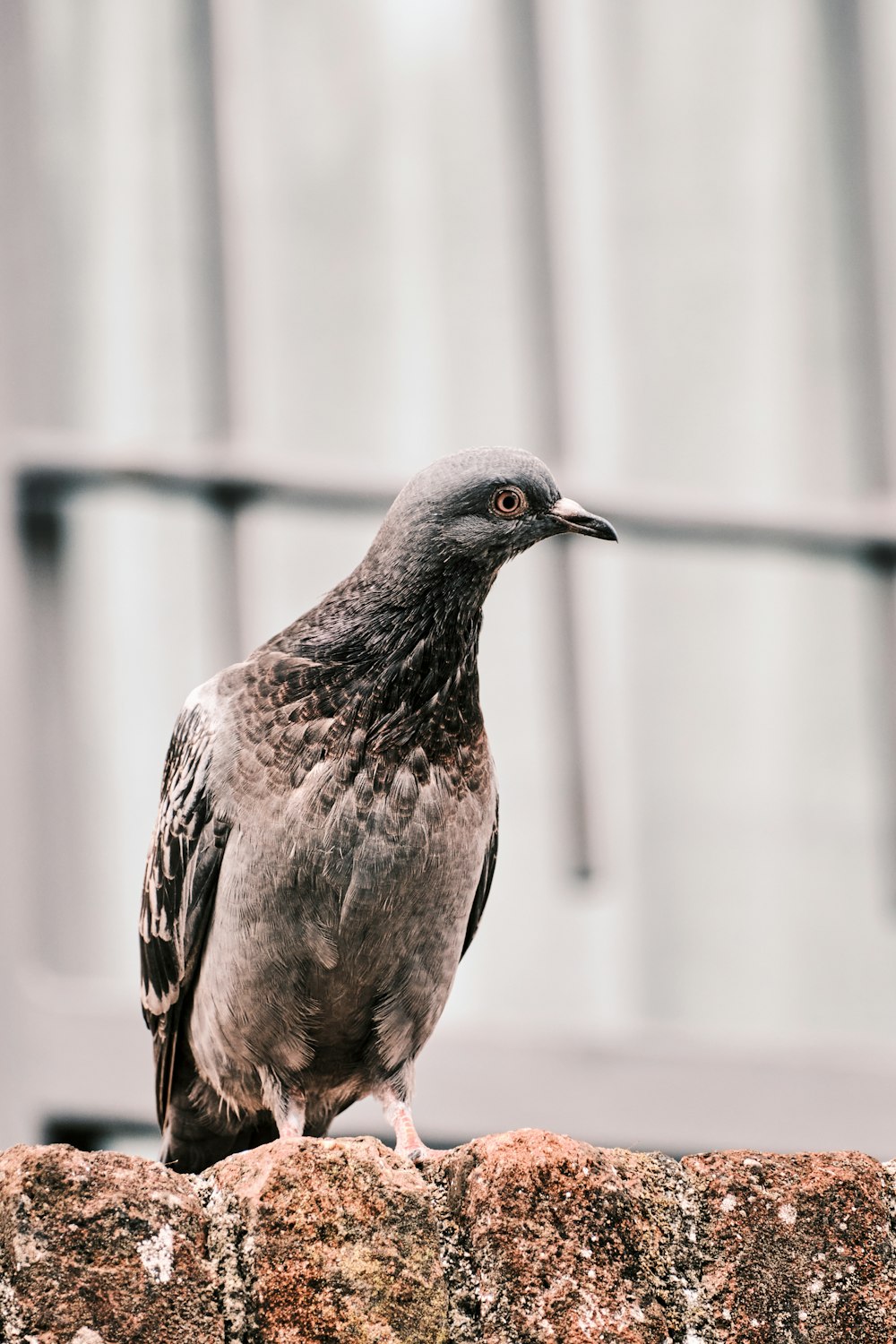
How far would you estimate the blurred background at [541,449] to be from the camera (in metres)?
8.19

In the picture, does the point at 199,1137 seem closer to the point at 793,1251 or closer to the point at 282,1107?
the point at 282,1107

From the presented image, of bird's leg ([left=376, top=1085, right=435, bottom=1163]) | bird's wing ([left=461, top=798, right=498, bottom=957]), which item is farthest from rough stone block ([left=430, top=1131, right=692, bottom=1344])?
bird's wing ([left=461, top=798, right=498, bottom=957])

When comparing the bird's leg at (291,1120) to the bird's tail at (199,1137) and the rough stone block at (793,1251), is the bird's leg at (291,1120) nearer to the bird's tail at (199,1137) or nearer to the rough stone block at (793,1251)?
the bird's tail at (199,1137)

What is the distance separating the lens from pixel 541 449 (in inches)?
339

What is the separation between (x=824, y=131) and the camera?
938 cm

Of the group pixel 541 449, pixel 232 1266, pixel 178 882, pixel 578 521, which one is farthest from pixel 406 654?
pixel 541 449

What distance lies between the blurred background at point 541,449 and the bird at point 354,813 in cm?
317

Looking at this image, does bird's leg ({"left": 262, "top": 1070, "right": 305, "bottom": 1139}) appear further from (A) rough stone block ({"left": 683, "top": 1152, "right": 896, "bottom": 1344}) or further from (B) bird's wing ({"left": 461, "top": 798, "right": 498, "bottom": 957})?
(A) rough stone block ({"left": 683, "top": 1152, "right": 896, "bottom": 1344})

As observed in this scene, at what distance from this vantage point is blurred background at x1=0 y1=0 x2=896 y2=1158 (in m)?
8.19

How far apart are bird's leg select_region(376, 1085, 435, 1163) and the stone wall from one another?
3.85ft

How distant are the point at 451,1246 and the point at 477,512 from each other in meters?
1.98

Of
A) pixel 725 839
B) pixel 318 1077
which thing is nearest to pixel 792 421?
pixel 725 839

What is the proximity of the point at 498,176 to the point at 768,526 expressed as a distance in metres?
2.02

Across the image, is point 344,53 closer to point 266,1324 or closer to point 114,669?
point 114,669
